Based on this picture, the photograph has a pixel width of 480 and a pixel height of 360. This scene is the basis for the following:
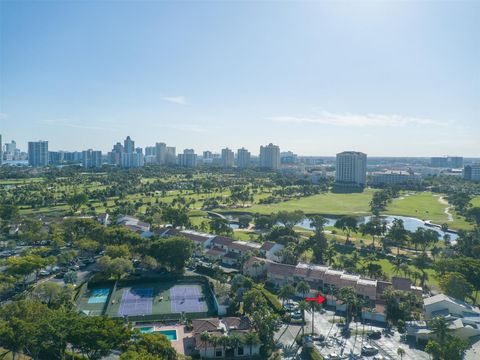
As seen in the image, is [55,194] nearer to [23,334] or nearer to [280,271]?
[280,271]

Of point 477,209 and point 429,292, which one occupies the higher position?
point 477,209

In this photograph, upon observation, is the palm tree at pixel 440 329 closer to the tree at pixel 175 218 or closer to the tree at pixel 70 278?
the tree at pixel 70 278

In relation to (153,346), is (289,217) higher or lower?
higher

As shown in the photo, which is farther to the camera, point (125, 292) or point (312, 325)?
point (125, 292)

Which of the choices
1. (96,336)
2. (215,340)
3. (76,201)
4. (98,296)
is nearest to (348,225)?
(98,296)

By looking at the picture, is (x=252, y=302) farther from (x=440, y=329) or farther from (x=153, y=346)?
(x=440, y=329)

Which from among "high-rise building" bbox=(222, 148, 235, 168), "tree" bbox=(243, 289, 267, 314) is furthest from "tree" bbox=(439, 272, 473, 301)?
"high-rise building" bbox=(222, 148, 235, 168)

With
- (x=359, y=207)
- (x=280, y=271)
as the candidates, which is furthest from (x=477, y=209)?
(x=280, y=271)
